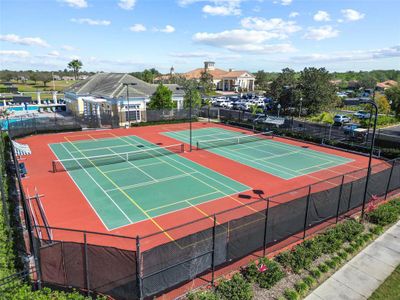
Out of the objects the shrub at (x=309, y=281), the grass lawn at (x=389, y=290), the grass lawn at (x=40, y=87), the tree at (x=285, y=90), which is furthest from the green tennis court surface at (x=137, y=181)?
the grass lawn at (x=40, y=87)

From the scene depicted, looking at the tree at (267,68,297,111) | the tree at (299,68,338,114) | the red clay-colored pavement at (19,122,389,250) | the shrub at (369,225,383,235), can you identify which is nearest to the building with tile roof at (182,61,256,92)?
the tree at (267,68,297,111)

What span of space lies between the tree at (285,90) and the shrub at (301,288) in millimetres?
47074

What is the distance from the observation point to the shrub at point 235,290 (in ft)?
30.2

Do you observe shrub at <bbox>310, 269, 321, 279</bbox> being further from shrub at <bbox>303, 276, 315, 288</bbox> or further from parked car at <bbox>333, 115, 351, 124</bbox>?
parked car at <bbox>333, 115, 351, 124</bbox>

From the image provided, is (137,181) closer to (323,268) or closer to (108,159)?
(108,159)

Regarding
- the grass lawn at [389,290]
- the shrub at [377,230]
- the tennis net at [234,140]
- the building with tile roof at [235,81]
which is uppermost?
the building with tile roof at [235,81]

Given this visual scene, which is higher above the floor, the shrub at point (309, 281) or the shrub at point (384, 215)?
the shrub at point (384, 215)

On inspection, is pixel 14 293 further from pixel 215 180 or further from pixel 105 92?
pixel 105 92

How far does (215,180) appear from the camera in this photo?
20688mm

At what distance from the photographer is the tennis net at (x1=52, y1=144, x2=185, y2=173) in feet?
76.6

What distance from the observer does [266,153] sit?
28734 millimetres

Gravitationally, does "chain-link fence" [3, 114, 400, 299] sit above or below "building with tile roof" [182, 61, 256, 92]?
below

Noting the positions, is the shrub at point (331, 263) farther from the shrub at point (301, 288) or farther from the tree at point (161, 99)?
the tree at point (161, 99)

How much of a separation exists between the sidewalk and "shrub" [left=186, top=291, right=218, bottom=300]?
128 inches
